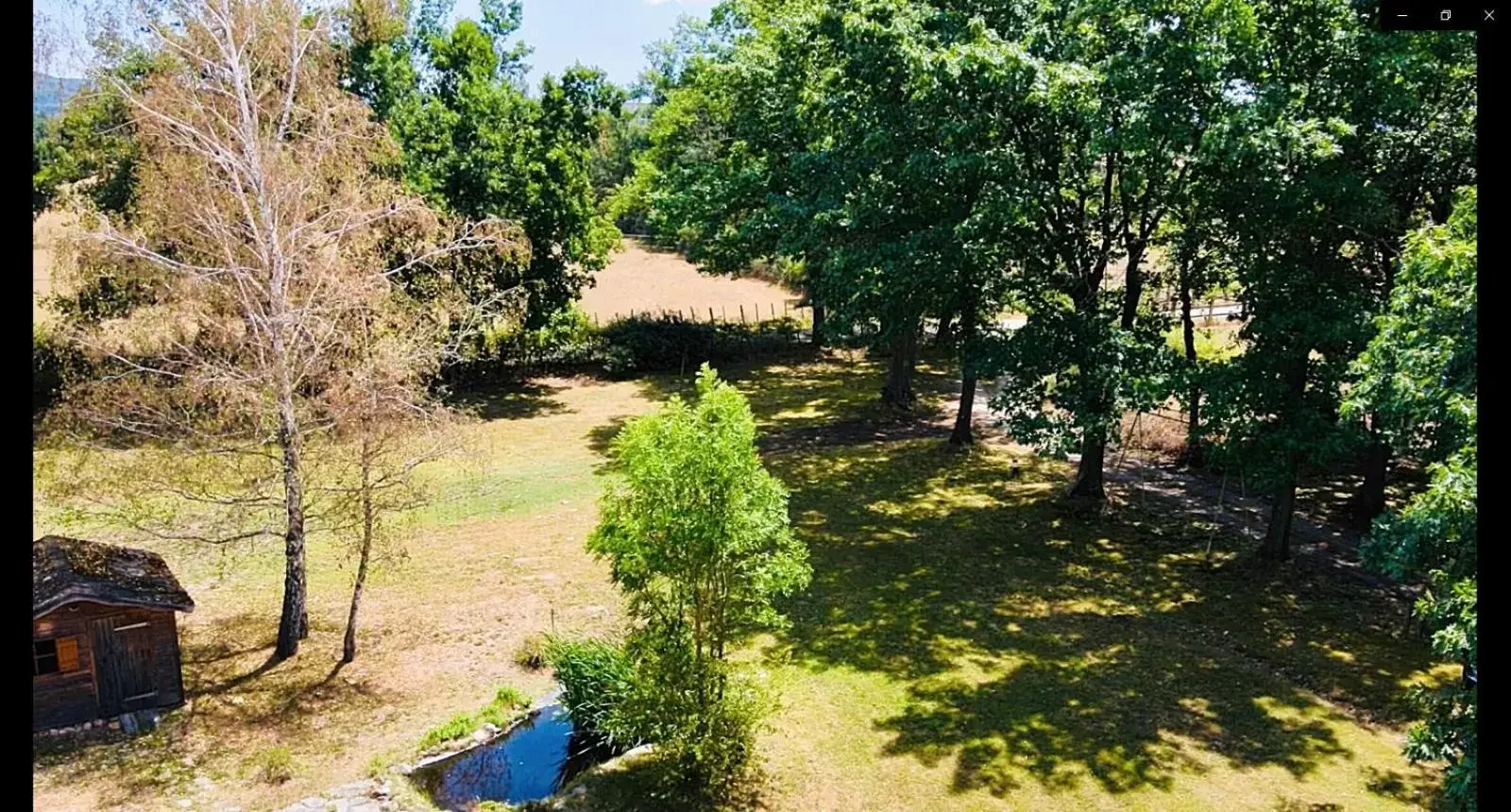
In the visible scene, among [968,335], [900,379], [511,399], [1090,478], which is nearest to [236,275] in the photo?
[968,335]

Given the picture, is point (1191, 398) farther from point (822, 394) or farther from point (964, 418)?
point (822, 394)

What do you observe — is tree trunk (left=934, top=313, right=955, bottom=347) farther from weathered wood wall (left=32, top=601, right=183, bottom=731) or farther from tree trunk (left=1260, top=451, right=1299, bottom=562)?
weathered wood wall (left=32, top=601, right=183, bottom=731)

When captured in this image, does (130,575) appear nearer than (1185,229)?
Yes

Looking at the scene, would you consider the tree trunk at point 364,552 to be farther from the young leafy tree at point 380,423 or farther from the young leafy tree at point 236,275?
the young leafy tree at point 236,275

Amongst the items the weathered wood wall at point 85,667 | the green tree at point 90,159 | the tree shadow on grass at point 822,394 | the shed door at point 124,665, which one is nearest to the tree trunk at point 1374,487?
the tree shadow on grass at point 822,394

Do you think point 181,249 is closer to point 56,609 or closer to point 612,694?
point 56,609

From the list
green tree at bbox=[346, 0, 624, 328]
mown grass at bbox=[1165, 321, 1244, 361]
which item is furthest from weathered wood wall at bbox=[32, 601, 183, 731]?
mown grass at bbox=[1165, 321, 1244, 361]

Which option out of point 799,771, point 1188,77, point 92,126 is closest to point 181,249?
point 799,771
